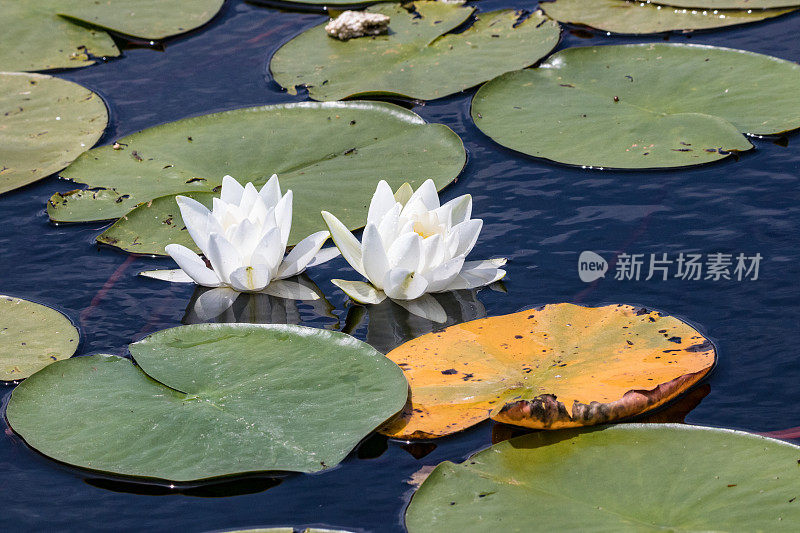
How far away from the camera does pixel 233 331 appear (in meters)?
2.70

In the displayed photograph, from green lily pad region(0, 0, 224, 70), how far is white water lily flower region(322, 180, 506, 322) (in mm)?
2678

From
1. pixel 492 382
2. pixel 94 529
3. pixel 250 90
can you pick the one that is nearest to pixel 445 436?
pixel 492 382

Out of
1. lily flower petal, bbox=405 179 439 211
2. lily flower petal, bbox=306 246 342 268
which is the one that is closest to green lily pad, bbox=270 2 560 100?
lily flower petal, bbox=306 246 342 268

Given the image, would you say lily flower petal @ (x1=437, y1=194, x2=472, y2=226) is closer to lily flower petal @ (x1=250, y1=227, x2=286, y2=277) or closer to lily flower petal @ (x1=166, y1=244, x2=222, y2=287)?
lily flower petal @ (x1=250, y1=227, x2=286, y2=277)

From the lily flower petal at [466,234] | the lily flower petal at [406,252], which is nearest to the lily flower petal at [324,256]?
the lily flower petal at [406,252]

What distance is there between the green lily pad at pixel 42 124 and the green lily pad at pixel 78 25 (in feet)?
1.14

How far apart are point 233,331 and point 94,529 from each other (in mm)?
769

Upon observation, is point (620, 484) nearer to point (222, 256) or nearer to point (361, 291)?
point (361, 291)

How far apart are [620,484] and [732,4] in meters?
3.53

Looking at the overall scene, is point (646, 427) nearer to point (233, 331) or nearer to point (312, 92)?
point (233, 331)

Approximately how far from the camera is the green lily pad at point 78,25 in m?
4.75

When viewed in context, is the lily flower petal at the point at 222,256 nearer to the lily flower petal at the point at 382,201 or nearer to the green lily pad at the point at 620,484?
the lily flower petal at the point at 382,201

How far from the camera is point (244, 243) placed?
9.63ft

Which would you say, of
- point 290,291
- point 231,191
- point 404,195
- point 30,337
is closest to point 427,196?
point 404,195
